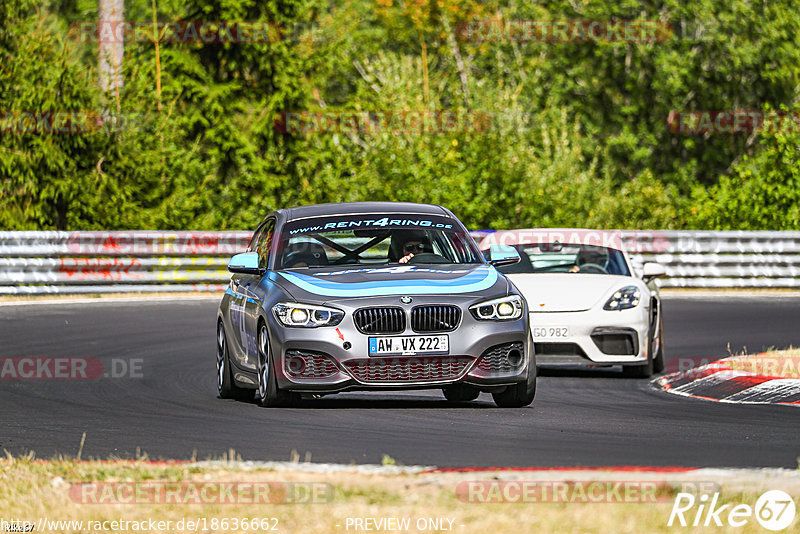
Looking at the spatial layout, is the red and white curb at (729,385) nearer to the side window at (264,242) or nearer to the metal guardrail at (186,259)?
the side window at (264,242)

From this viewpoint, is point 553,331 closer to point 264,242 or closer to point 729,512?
point 264,242

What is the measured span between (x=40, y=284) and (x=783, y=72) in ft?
96.4

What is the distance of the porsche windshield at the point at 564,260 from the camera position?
15852mm

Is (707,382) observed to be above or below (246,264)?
below

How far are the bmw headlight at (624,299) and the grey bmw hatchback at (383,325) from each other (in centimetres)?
260

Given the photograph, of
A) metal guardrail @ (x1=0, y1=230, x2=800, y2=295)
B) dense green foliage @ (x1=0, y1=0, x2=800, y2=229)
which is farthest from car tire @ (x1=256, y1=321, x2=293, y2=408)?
dense green foliage @ (x1=0, y1=0, x2=800, y2=229)

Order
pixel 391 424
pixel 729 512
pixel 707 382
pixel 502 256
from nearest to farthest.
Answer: pixel 729 512, pixel 391 424, pixel 502 256, pixel 707 382

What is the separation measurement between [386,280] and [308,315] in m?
0.63

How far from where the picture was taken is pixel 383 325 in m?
11.1

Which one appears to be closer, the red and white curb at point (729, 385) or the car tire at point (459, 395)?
the car tire at point (459, 395)

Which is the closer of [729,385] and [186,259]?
[729,385]

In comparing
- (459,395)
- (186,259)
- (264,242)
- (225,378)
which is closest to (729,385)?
(459,395)

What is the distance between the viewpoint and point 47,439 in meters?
10.2

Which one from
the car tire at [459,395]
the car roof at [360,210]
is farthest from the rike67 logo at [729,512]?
the car roof at [360,210]
